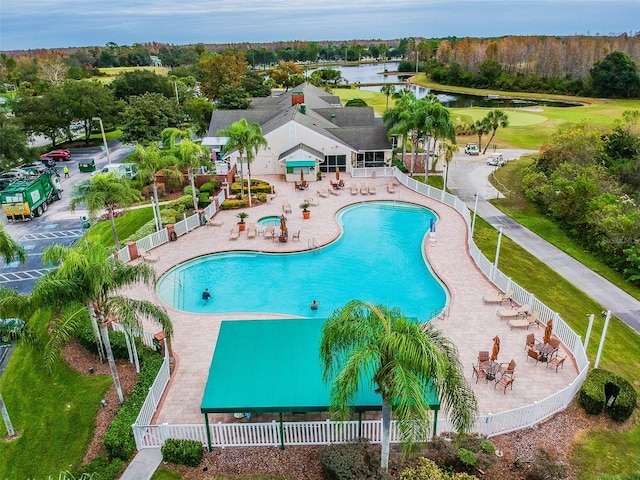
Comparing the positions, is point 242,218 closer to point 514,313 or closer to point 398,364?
point 514,313

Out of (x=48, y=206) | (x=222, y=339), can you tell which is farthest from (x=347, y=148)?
(x=222, y=339)

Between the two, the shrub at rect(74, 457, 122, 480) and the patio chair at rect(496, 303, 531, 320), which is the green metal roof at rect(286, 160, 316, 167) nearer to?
the patio chair at rect(496, 303, 531, 320)

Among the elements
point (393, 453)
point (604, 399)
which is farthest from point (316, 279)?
point (604, 399)

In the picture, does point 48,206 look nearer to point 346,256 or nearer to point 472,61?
point 346,256

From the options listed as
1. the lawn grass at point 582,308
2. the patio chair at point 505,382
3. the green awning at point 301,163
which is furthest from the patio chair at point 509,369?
the green awning at point 301,163

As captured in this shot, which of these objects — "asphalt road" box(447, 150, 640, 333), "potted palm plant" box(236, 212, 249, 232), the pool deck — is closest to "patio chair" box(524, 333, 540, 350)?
the pool deck
